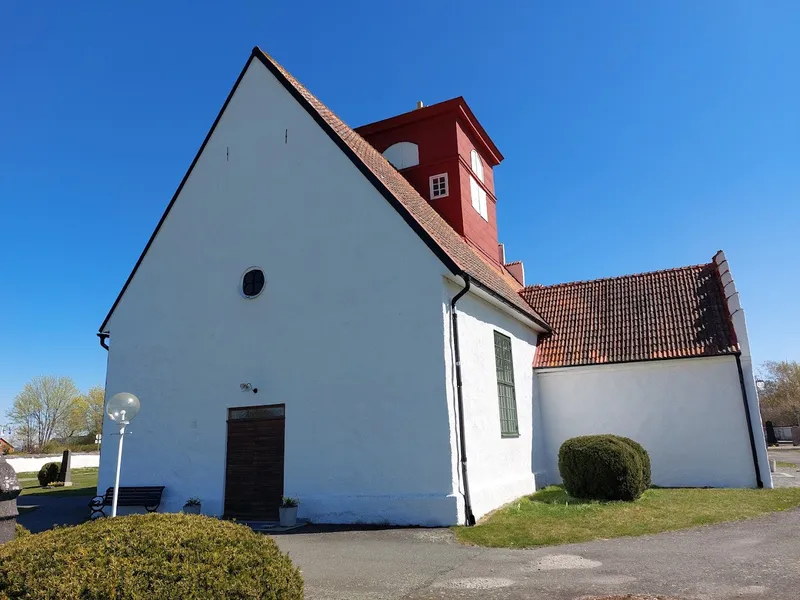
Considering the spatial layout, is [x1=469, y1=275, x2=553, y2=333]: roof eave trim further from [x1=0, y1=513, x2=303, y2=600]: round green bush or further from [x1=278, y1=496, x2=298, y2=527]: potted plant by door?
[x1=0, y1=513, x2=303, y2=600]: round green bush

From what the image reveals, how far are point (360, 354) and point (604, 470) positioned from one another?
5.64 m

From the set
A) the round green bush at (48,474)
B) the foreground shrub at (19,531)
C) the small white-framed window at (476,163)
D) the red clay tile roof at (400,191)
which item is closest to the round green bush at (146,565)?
the foreground shrub at (19,531)

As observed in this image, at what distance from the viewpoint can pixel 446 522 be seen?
10070 mm

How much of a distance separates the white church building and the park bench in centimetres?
21

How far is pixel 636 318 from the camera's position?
1717 cm

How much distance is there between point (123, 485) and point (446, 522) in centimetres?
821

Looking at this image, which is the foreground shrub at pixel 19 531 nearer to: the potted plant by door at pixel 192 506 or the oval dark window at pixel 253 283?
the potted plant by door at pixel 192 506

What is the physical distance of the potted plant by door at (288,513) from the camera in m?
11.0

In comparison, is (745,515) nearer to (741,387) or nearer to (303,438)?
(741,387)

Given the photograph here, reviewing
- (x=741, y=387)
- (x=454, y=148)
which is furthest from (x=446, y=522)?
(x=454, y=148)

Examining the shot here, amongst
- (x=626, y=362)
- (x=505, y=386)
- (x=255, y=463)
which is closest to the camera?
(x=255, y=463)

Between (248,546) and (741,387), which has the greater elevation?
(741,387)

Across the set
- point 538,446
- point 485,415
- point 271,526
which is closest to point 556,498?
point 485,415

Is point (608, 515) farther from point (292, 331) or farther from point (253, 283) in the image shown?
point (253, 283)
